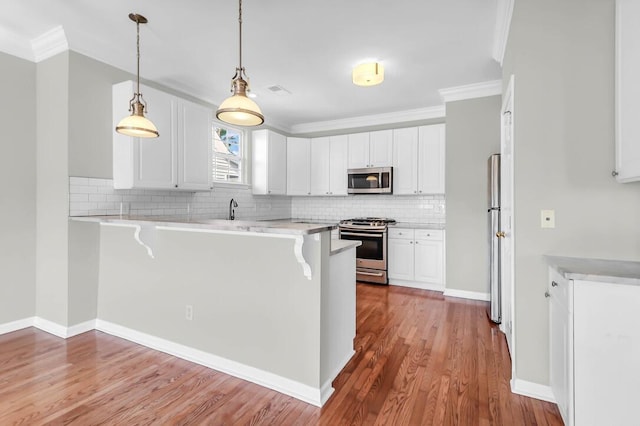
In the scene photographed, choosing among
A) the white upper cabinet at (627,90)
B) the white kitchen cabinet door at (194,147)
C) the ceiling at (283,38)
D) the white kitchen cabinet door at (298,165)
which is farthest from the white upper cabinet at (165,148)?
the white upper cabinet at (627,90)

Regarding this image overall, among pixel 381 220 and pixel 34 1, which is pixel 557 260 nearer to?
pixel 381 220

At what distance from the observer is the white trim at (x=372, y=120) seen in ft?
15.9

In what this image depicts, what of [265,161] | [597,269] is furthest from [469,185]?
[265,161]

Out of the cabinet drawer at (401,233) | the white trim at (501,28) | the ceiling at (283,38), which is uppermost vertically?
the ceiling at (283,38)

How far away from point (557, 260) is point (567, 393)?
71 centimetres

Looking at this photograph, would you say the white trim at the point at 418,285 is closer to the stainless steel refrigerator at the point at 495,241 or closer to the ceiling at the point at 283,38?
the stainless steel refrigerator at the point at 495,241

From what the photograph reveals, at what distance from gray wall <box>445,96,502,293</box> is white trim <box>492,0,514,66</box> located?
38.3 inches

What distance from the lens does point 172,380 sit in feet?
7.28

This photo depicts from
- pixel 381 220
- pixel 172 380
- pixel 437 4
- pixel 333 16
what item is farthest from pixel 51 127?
pixel 381 220

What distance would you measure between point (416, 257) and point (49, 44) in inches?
191

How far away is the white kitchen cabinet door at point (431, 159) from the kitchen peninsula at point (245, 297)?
268cm

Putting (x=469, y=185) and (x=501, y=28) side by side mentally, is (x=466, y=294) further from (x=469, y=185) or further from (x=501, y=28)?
(x=501, y=28)

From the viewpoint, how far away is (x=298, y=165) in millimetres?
5699

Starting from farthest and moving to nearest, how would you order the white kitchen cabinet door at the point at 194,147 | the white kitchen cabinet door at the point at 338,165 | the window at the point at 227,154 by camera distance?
the white kitchen cabinet door at the point at 338,165, the window at the point at 227,154, the white kitchen cabinet door at the point at 194,147
